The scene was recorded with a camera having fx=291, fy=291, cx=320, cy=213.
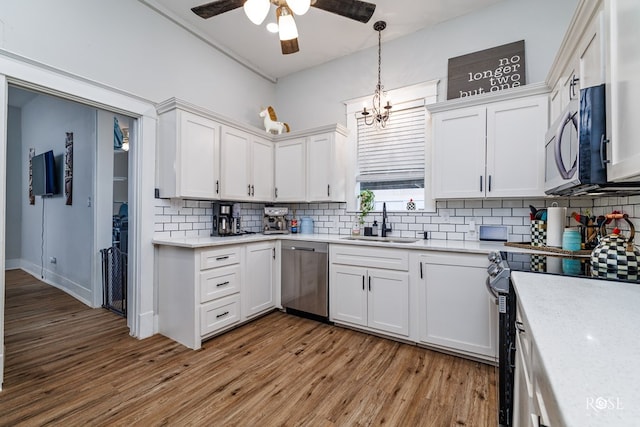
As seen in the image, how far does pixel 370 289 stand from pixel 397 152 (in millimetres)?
1635

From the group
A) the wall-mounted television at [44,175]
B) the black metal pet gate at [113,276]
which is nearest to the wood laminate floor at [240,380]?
the black metal pet gate at [113,276]

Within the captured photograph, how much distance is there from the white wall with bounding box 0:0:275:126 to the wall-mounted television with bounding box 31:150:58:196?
290 cm

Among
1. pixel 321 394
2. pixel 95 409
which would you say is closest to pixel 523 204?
pixel 321 394

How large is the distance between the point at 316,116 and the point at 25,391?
3778 millimetres

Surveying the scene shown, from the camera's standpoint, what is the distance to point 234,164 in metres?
3.31

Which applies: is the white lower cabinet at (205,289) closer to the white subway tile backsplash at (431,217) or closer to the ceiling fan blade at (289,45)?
the white subway tile backsplash at (431,217)

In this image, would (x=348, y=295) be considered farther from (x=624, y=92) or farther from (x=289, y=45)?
(x=624, y=92)

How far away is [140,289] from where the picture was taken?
279cm

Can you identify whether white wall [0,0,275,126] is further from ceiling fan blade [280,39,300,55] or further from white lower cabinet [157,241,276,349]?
white lower cabinet [157,241,276,349]

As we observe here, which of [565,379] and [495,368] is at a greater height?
[565,379]

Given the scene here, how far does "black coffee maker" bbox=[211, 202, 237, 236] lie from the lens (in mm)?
3297

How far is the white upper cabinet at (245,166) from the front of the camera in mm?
3203

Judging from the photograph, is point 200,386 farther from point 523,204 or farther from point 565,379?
point 523,204

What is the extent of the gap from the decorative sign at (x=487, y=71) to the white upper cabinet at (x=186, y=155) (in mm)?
2575
